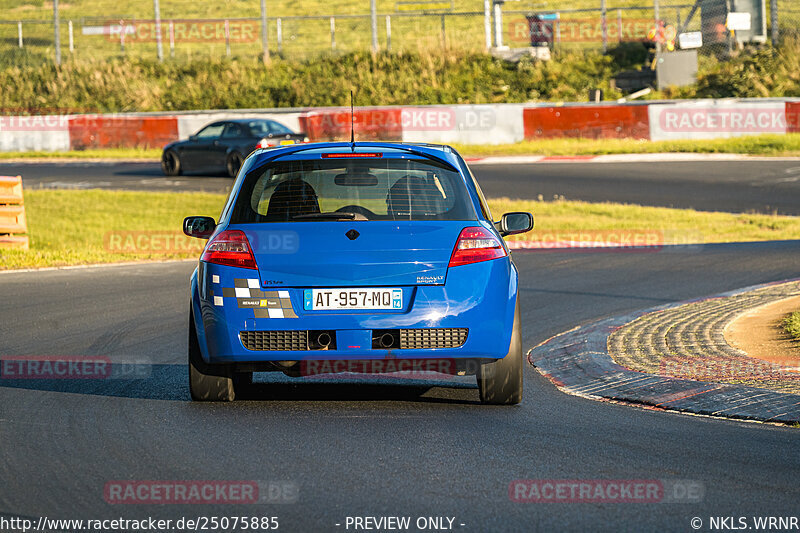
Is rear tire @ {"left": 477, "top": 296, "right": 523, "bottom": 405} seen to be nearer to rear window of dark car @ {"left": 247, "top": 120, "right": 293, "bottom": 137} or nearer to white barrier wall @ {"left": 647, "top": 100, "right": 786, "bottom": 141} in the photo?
rear window of dark car @ {"left": 247, "top": 120, "right": 293, "bottom": 137}

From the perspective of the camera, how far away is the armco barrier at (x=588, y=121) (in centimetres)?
3227

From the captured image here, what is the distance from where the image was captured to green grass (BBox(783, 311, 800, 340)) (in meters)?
9.33

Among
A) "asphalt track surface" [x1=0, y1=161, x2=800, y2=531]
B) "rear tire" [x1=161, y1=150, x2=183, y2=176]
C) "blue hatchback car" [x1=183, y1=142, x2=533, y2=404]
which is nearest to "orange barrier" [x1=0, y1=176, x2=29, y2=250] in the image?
"asphalt track surface" [x1=0, y1=161, x2=800, y2=531]

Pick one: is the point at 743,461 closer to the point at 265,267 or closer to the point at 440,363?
the point at 440,363

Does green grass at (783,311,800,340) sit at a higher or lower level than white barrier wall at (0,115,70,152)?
lower

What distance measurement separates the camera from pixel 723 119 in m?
31.3

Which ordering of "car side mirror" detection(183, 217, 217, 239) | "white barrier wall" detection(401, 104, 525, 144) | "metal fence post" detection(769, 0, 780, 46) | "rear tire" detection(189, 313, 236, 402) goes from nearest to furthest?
1. "rear tire" detection(189, 313, 236, 402)
2. "car side mirror" detection(183, 217, 217, 239)
3. "white barrier wall" detection(401, 104, 525, 144)
4. "metal fence post" detection(769, 0, 780, 46)

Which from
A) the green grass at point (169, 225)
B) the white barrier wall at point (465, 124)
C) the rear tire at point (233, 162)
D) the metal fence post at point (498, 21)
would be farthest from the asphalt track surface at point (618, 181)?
the metal fence post at point (498, 21)

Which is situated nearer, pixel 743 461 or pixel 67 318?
pixel 743 461

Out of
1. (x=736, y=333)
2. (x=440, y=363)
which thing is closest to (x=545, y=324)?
(x=736, y=333)

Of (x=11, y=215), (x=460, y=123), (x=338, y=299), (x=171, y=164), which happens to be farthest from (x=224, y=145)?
(x=338, y=299)

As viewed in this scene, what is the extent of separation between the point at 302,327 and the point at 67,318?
203 inches

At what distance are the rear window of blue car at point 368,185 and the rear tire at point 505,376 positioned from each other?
75cm

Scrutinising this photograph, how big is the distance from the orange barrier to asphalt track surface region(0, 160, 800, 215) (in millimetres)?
8892
